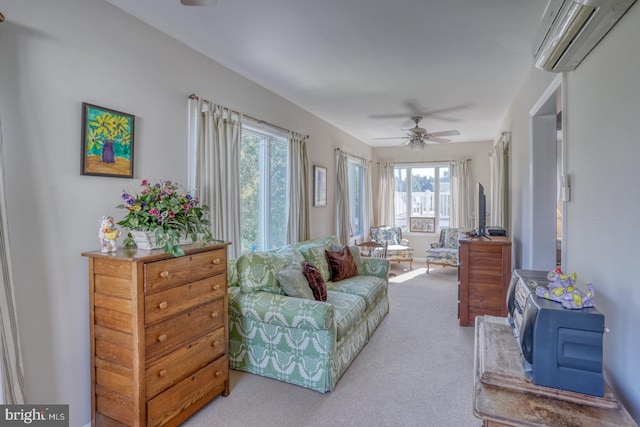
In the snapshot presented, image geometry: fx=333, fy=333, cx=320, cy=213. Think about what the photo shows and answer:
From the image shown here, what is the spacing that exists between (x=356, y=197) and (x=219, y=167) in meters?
4.44

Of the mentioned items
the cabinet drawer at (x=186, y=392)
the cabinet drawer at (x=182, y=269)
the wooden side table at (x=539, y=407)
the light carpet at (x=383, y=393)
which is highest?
the cabinet drawer at (x=182, y=269)

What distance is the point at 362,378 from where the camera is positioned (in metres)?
2.70

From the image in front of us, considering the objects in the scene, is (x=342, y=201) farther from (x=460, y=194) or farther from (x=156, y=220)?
(x=156, y=220)

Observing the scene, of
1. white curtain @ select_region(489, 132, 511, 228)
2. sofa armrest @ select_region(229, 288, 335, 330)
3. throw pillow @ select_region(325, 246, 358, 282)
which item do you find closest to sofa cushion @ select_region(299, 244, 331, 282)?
throw pillow @ select_region(325, 246, 358, 282)

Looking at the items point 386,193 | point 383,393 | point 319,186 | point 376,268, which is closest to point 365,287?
point 376,268

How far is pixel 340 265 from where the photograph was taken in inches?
154

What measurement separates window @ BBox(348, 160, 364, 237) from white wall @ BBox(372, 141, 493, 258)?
34.1 inches

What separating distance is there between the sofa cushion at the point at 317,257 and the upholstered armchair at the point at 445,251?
3.22 meters

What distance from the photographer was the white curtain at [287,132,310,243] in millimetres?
4121

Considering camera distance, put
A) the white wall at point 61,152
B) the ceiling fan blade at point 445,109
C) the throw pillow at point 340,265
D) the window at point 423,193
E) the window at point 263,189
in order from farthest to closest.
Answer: the window at point 423,193, the ceiling fan blade at point 445,109, the throw pillow at point 340,265, the window at point 263,189, the white wall at point 61,152

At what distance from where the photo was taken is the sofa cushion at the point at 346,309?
269cm

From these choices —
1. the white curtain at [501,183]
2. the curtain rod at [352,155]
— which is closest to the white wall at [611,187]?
the white curtain at [501,183]

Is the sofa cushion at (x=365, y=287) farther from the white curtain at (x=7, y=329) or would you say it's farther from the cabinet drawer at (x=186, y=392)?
the white curtain at (x=7, y=329)

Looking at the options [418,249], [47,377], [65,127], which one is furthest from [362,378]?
[418,249]
